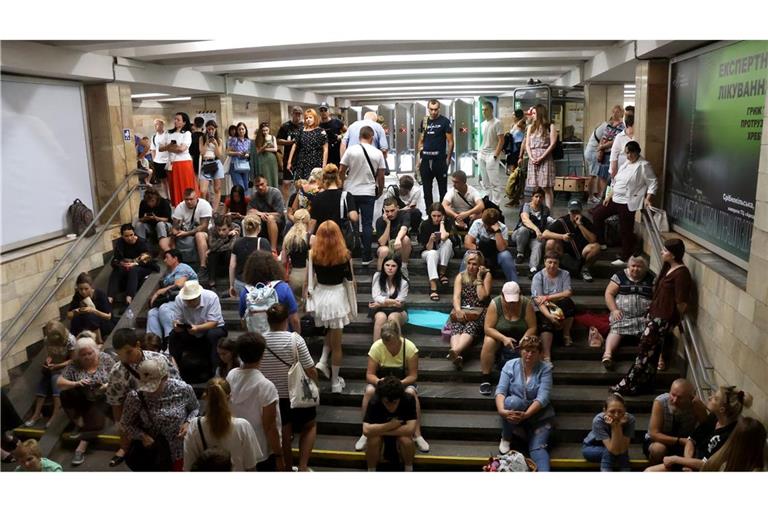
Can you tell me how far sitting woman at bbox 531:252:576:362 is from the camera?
6352 mm

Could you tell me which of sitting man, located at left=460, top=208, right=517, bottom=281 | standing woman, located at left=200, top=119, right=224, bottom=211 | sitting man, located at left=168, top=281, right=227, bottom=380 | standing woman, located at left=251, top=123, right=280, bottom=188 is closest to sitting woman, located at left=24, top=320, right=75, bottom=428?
sitting man, located at left=168, top=281, right=227, bottom=380

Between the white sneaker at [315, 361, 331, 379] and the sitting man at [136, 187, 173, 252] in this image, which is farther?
the sitting man at [136, 187, 173, 252]

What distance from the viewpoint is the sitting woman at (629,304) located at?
625cm

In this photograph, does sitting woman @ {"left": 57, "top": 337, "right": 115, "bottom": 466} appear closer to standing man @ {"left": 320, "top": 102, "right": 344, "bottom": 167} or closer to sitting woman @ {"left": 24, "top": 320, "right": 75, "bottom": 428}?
sitting woman @ {"left": 24, "top": 320, "right": 75, "bottom": 428}

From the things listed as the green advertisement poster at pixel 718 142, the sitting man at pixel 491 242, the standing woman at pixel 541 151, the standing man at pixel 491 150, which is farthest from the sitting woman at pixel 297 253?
the standing man at pixel 491 150

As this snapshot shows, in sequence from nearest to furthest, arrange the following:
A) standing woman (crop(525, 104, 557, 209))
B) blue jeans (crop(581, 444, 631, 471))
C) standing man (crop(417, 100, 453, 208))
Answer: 1. blue jeans (crop(581, 444, 631, 471))
2. standing man (crop(417, 100, 453, 208))
3. standing woman (crop(525, 104, 557, 209))

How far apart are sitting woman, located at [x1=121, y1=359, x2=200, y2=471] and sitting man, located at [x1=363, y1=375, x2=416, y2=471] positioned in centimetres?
146

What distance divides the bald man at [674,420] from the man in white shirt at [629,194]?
2602 millimetres

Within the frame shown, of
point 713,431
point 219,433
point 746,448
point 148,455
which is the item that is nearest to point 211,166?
point 148,455

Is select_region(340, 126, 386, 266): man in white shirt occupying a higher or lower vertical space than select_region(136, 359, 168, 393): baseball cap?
higher

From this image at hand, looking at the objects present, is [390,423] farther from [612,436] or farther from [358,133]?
[358,133]

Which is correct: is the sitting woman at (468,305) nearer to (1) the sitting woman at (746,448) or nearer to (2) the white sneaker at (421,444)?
(2) the white sneaker at (421,444)

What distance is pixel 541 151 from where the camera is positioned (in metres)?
8.63
